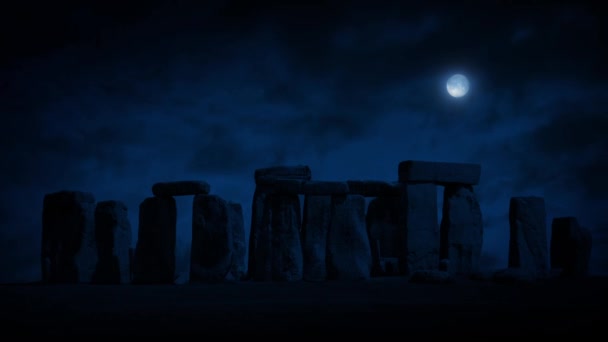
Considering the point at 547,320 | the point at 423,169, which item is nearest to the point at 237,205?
the point at 423,169

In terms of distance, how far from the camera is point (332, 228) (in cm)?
934

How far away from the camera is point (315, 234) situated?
33.0 feet

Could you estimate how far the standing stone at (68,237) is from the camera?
33.7 feet

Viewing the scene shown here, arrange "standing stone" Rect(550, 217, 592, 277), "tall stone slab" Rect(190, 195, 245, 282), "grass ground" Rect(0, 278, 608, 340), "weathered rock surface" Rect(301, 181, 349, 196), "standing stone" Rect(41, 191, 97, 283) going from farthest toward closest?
"standing stone" Rect(550, 217, 592, 277) → "standing stone" Rect(41, 191, 97, 283) → "weathered rock surface" Rect(301, 181, 349, 196) → "tall stone slab" Rect(190, 195, 245, 282) → "grass ground" Rect(0, 278, 608, 340)

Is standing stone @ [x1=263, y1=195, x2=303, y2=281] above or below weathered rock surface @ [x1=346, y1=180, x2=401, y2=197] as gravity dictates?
below

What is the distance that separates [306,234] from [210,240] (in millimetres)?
1731

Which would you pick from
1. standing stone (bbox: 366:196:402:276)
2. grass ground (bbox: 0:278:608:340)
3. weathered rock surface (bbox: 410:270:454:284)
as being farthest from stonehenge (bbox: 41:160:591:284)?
grass ground (bbox: 0:278:608:340)

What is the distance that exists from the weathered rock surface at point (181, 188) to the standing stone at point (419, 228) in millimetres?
3983

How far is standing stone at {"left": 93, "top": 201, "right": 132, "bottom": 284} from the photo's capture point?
1014cm

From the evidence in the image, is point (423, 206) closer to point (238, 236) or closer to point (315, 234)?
point (315, 234)

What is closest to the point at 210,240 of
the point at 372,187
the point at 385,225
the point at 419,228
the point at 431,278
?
the point at 431,278

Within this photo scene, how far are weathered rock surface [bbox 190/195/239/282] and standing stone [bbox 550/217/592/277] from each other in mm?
6470

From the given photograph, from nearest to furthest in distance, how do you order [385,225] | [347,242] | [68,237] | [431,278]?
[431,278] < [347,242] < [68,237] < [385,225]

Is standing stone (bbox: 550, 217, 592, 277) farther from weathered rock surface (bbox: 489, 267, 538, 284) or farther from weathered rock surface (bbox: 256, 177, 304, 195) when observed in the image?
weathered rock surface (bbox: 256, 177, 304, 195)
